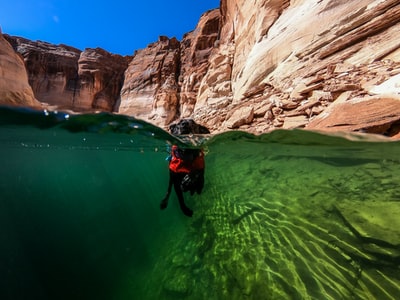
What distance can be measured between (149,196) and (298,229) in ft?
86.3

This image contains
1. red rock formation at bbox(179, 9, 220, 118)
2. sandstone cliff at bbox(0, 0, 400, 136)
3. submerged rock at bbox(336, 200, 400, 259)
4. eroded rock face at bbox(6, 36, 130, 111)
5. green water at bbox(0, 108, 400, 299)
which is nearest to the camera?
green water at bbox(0, 108, 400, 299)

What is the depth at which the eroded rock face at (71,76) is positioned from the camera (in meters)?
36.9

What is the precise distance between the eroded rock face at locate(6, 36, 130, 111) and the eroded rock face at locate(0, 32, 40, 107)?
29290 mm

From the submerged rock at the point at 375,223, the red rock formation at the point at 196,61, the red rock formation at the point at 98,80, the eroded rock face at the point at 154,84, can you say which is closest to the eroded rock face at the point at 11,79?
the submerged rock at the point at 375,223

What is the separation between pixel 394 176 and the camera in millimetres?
7977

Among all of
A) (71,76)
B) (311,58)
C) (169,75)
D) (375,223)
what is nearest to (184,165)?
(375,223)

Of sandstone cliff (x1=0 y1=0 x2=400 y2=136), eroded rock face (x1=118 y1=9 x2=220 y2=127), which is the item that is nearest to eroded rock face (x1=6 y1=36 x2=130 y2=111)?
eroded rock face (x1=118 y1=9 x2=220 y2=127)

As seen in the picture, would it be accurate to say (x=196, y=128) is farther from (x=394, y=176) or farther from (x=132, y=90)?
(x=132, y=90)

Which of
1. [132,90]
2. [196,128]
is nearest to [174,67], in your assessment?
[132,90]

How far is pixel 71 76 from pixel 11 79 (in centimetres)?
3556

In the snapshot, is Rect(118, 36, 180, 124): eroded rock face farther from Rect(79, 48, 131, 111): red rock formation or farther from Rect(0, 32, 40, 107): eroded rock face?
Rect(0, 32, 40, 107): eroded rock face

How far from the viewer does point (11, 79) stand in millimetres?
9195

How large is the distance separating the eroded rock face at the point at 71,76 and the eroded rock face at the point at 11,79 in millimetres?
29290

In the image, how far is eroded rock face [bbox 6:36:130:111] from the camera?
36938mm
